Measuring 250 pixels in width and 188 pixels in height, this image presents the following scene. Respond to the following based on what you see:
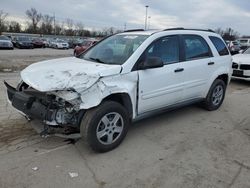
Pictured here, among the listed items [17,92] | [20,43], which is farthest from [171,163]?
[20,43]

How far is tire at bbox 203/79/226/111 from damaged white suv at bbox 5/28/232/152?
0.25 meters

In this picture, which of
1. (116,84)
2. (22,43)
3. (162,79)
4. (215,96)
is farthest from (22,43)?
(116,84)

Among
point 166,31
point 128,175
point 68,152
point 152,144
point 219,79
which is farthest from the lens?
point 219,79

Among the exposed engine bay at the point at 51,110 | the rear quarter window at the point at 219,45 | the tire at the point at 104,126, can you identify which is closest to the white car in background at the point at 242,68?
the rear quarter window at the point at 219,45

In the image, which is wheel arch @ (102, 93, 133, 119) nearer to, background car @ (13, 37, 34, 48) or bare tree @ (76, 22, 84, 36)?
background car @ (13, 37, 34, 48)

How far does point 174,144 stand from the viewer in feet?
13.3

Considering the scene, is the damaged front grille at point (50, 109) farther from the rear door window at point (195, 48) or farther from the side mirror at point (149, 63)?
the rear door window at point (195, 48)

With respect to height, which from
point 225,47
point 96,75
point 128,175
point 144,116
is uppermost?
point 225,47

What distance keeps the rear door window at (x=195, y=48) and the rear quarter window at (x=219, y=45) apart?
0.34 meters

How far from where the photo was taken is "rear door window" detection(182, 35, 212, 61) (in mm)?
4805

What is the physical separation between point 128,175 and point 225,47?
4161 mm

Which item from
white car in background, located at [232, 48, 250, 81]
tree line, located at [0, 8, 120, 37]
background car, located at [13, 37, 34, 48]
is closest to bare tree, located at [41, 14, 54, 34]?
tree line, located at [0, 8, 120, 37]

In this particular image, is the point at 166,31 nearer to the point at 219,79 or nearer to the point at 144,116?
the point at 144,116

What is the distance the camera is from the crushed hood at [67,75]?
3.23 m
